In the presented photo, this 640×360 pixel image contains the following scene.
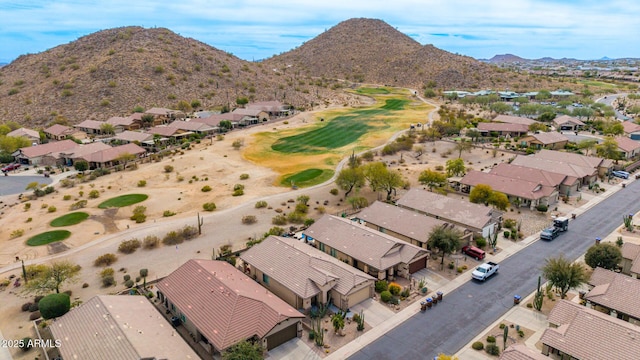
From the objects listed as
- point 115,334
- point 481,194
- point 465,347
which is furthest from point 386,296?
point 481,194

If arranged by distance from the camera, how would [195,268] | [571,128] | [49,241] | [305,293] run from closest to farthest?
[305,293]
[195,268]
[49,241]
[571,128]

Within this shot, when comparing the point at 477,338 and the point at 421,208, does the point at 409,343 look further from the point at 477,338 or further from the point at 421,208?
the point at 421,208

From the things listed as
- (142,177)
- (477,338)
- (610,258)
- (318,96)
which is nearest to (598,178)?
(610,258)

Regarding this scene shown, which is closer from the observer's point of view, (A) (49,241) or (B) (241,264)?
(B) (241,264)

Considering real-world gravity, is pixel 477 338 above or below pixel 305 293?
below

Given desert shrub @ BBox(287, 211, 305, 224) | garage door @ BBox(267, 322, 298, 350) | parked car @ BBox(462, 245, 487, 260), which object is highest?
desert shrub @ BBox(287, 211, 305, 224)

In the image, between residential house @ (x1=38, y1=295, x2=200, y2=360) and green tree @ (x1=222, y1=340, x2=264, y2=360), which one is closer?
green tree @ (x1=222, y1=340, x2=264, y2=360)

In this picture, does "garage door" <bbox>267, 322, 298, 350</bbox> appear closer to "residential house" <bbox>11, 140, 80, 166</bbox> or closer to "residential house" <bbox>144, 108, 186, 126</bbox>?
"residential house" <bbox>11, 140, 80, 166</bbox>

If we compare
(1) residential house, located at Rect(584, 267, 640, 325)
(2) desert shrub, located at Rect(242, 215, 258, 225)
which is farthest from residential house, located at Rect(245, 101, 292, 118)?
(1) residential house, located at Rect(584, 267, 640, 325)
